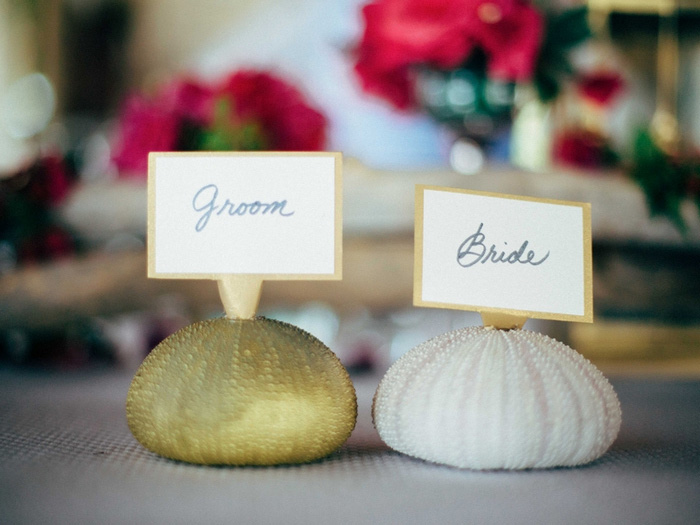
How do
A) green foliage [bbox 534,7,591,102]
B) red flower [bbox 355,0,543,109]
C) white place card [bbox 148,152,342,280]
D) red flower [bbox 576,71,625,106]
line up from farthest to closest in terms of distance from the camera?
red flower [bbox 576,71,625,106] < green foliage [bbox 534,7,591,102] < red flower [bbox 355,0,543,109] < white place card [bbox 148,152,342,280]

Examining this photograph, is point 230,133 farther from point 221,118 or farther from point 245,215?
point 245,215

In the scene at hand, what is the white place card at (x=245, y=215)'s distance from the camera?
0.49 m

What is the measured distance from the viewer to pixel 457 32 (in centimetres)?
93

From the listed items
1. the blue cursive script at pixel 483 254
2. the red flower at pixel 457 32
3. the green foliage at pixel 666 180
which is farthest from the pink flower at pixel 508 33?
the blue cursive script at pixel 483 254

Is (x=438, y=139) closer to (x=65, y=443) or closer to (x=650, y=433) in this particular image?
(x=650, y=433)

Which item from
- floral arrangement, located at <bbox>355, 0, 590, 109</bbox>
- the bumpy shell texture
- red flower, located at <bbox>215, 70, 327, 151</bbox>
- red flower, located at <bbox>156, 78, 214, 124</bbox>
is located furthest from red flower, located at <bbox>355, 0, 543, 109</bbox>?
the bumpy shell texture

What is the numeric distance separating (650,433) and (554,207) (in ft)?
0.77

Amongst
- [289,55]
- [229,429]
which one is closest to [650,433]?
[229,429]

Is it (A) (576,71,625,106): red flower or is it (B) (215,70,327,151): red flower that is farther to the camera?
(A) (576,71,625,106): red flower

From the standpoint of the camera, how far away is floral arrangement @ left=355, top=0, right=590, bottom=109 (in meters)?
0.93

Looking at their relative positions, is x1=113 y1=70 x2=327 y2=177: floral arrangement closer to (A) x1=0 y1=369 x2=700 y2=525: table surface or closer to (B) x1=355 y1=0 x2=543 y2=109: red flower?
(B) x1=355 y1=0 x2=543 y2=109: red flower

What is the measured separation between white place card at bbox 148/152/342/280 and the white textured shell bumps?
95 mm

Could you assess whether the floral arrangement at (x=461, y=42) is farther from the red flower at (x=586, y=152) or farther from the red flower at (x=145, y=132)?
the red flower at (x=145, y=132)

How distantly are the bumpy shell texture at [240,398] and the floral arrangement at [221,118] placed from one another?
1.71 ft
